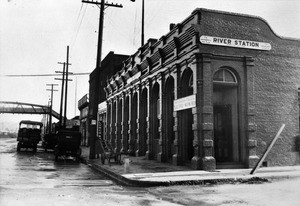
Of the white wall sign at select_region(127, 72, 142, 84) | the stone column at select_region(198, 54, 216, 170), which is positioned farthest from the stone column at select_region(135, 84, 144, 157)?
the stone column at select_region(198, 54, 216, 170)

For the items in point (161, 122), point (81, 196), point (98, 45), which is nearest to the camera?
point (81, 196)

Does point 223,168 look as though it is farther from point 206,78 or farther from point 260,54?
point 260,54

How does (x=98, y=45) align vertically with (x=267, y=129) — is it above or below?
above

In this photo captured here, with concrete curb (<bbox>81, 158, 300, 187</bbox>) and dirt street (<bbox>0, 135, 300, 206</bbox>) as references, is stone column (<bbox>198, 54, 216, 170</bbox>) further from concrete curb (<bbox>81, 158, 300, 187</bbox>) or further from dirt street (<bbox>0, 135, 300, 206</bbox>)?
dirt street (<bbox>0, 135, 300, 206</bbox>)

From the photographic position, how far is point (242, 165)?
50.0 ft

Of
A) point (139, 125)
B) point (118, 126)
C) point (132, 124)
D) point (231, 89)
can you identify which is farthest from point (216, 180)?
point (118, 126)

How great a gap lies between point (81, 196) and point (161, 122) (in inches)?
411

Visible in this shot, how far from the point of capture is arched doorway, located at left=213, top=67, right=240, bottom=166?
15.6 meters

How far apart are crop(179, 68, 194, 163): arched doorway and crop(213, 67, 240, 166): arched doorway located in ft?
4.43

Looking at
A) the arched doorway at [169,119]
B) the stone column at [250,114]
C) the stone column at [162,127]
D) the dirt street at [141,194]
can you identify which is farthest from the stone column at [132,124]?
the dirt street at [141,194]

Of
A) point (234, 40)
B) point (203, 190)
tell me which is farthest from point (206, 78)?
point (203, 190)

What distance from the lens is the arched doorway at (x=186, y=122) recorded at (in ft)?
54.3

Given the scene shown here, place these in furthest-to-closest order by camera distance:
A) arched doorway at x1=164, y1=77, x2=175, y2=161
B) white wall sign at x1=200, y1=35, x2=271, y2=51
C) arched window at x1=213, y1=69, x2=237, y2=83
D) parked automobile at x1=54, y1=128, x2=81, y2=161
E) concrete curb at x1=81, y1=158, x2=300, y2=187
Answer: parked automobile at x1=54, y1=128, x2=81, y2=161
arched doorway at x1=164, y1=77, x2=175, y2=161
arched window at x1=213, y1=69, x2=237, y2=83
white wall sign at x1=200, y1=35, x2=271, y2=51
concrete curb at x1=81, y1=158, x2=300, y2=187

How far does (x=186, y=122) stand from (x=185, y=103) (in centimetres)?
144
